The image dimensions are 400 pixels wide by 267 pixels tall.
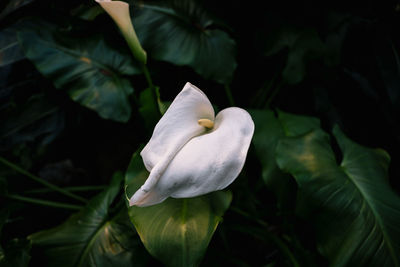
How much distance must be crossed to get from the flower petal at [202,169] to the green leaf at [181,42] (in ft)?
1.68

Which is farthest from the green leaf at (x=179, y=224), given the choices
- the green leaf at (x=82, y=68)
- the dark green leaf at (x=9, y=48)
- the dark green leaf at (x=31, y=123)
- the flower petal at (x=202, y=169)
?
the dark green leaf at (x=9, y=48)

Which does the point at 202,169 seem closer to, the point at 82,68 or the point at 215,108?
the point at 215,108

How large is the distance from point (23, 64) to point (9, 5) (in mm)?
203

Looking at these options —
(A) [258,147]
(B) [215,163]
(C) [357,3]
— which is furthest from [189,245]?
(C) [357,3]

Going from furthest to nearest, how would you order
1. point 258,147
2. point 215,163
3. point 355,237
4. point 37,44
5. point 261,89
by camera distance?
Answer: 1. point 261,89
2. point 37,44
3. point 258,147
4. point 355,237
5. point 215,163

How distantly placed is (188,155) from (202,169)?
36 mm

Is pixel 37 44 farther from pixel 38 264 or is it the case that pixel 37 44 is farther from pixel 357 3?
pixel 357 3

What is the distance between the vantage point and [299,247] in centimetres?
84

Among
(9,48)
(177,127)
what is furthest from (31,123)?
(177,127)

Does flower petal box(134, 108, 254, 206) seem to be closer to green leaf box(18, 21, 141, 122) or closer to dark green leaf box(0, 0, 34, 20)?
green leaf box(18, 21, 141, 122)

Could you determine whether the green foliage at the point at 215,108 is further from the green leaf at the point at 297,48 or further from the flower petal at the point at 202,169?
the flower petal at the point at 202,169

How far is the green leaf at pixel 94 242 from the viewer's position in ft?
2.10

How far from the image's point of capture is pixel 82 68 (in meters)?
0.91

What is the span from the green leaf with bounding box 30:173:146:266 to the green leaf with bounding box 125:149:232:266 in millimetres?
153
